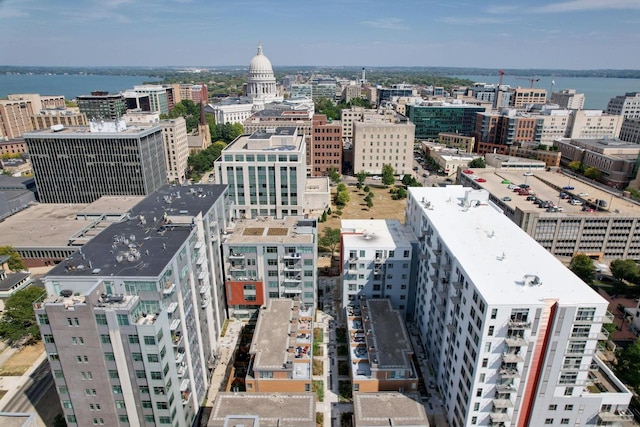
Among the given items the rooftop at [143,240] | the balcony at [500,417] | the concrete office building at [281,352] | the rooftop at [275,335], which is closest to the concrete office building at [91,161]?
the rooftop at [143,240]

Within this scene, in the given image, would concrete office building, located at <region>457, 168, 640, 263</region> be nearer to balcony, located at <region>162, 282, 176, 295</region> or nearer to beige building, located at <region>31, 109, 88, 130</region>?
balcony, located at <region>162, 282, 176, 295</region>

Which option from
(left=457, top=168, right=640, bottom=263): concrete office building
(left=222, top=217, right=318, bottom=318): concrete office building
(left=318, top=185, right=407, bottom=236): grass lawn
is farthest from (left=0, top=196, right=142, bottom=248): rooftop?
(left=457, top=168, right=640, bottom=263): concrete office building

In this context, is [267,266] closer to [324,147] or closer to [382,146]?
[324,147]

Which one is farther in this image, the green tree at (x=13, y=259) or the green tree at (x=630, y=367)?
the green tree at (x=13, y=259)

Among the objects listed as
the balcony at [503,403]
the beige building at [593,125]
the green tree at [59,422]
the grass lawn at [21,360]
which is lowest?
the grass lawn at [21,360]

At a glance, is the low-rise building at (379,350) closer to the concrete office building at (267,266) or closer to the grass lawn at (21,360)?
the concrete office building at (267,266)

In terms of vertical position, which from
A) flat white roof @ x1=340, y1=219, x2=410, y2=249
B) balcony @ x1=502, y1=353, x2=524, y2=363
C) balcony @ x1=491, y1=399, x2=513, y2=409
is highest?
flat white roof @ x1=340, y1=219, x2=410, y2=249

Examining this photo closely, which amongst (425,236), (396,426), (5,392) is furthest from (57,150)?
(396,426)
